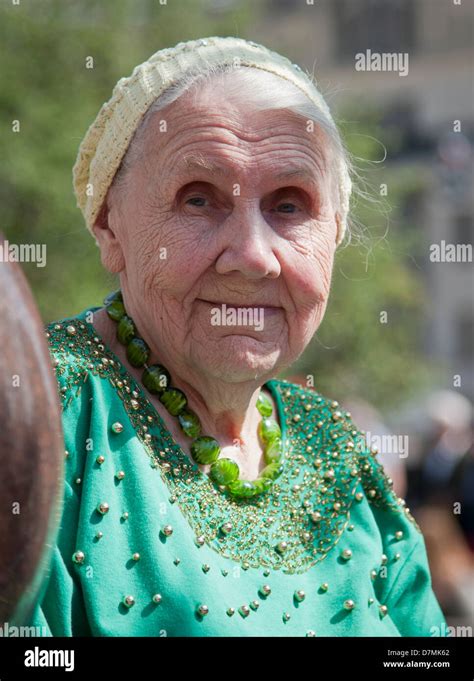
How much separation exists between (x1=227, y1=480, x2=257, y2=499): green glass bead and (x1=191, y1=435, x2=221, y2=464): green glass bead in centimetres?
7

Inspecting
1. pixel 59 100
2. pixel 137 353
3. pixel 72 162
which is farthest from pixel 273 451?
pixel 59 100

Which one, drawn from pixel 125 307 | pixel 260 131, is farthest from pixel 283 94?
pixel 125 307

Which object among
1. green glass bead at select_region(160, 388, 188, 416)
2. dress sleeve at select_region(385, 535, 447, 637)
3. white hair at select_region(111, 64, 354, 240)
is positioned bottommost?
dress sleeve at select_region(385, 535, 447, 637)

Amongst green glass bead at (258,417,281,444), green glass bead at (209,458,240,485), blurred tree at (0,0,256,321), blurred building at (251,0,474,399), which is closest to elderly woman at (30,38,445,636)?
green glass bead at (209,458,240,485)

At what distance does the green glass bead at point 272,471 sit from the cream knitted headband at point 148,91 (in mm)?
625

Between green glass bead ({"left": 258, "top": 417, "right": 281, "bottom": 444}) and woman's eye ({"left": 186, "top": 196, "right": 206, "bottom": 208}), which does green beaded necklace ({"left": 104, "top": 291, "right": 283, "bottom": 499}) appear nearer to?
green glass bead ({"left": 258, "top": 417, "right": 281, "bottom": 444})

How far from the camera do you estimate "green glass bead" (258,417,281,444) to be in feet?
7.50

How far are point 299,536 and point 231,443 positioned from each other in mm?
260

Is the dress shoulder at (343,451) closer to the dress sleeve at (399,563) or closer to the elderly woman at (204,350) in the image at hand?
the dress sleeve at (399,563)

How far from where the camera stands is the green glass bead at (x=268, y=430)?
2285 mm

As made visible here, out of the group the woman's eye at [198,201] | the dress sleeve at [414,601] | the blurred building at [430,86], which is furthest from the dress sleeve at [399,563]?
the blurred building at [430,86]

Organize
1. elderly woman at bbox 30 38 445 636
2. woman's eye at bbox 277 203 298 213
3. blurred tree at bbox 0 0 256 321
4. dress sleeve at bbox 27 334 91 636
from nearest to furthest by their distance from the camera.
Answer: dress sleeve at bbox 27 334 91 636 → elderly woman at bbox 30 38 445 636 → woman's eye at bbox 277 203 298 213 → blurred tree at bbox 0 0 256 321

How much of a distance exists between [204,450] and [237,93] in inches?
29.3
